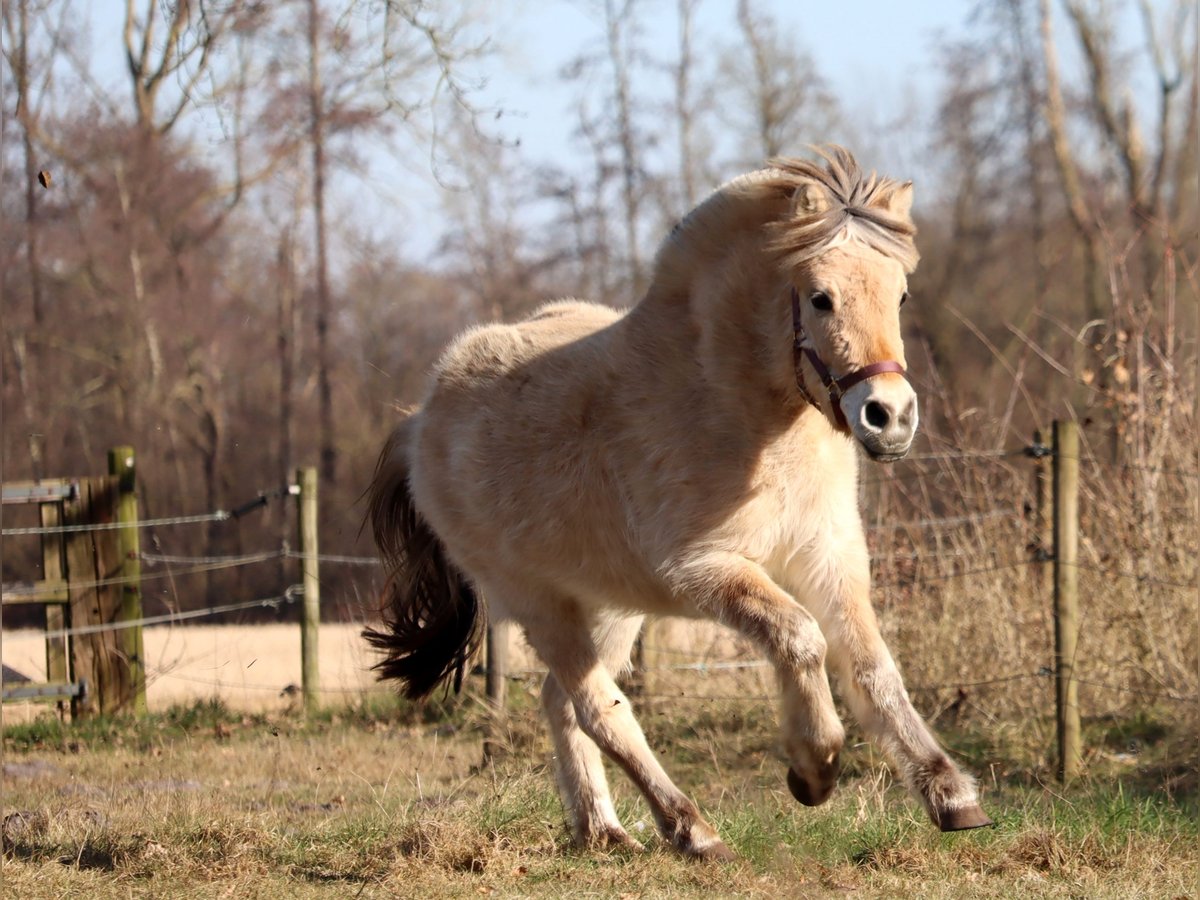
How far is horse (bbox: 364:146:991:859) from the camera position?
4.25 meters

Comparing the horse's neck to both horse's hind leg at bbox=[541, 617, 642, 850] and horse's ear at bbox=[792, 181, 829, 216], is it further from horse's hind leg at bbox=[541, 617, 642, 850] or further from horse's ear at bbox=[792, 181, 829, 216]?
horse's hind leg at bbox=[541, 617, 642, 850]

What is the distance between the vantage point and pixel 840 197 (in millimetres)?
4438

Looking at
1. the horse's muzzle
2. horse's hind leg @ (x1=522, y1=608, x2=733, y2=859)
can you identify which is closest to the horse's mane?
the horse's muzzle

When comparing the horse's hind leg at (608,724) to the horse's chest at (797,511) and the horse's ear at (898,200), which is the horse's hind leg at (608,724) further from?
the horse's ear at (898,200)

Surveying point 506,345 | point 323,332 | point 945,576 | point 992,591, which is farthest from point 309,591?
point 323,332

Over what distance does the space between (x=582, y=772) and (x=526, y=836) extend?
337 millimetres

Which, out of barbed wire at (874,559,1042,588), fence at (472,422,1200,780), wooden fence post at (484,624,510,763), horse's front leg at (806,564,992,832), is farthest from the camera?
wooden fence post at (484,624,510,763)

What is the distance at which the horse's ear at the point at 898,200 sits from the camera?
179 inches

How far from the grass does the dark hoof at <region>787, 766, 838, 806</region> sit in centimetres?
27

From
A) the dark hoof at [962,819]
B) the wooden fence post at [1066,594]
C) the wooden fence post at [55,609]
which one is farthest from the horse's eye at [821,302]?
the wooden fence post at [55,609]

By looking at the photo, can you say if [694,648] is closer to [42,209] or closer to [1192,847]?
[1192,847]

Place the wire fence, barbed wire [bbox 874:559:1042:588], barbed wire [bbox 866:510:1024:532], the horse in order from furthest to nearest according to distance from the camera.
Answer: barbed wire [bbox 866:510:1024:532], barbed wire [bbox 874:559:1042:588], the wire fence, the horse

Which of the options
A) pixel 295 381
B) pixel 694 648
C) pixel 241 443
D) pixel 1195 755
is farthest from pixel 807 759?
pixel 295 381

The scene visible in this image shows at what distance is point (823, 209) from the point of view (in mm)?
4355
